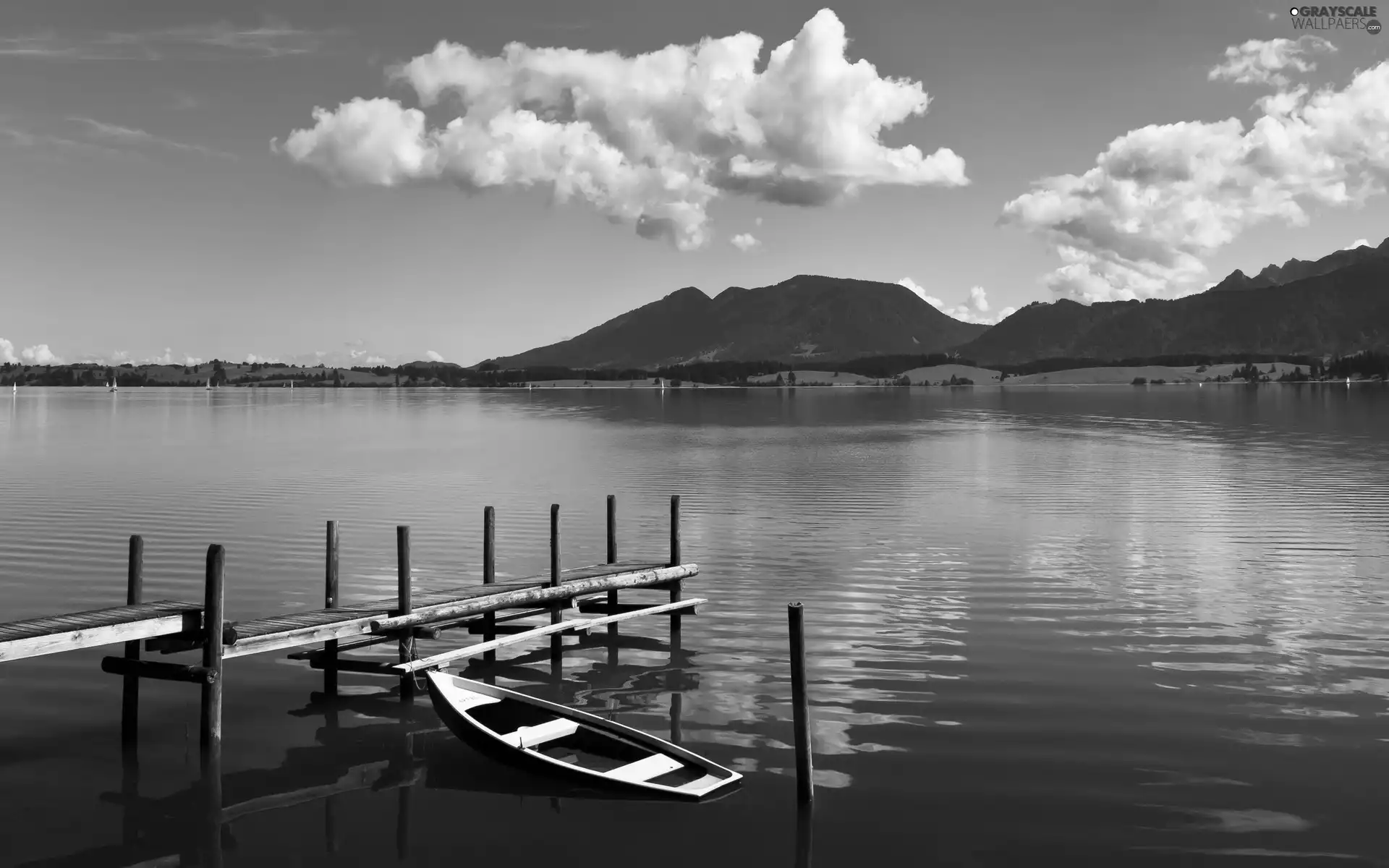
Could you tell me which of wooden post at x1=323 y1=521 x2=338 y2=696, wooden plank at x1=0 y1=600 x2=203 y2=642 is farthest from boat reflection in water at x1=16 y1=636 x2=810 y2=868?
wooden plank at x1=0 y1=600 x2=203 y2=642

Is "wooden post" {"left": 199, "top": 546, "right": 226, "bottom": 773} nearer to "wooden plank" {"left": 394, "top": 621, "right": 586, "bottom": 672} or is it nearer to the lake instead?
the lake

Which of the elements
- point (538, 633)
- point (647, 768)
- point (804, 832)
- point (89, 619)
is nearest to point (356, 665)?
point (538, 633)

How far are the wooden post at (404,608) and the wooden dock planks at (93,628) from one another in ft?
11.3

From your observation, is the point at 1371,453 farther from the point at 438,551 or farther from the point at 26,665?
the point at 26,665

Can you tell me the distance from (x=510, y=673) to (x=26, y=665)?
9037 millimetres

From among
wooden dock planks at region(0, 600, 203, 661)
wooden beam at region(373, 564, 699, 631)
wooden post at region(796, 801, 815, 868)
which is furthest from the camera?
wooden beam at region(373, 564, 699, 631)

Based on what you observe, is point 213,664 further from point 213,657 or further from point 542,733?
point 542,733

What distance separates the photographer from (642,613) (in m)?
22.3

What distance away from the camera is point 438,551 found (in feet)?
108

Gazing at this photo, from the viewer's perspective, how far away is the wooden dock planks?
14.4 meters

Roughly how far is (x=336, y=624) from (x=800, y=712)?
8.51 meters

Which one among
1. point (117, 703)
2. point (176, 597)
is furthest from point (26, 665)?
point (176, 597)

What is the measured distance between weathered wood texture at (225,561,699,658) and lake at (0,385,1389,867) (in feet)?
4.39

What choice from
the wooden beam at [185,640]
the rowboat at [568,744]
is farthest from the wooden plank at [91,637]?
the rowboat at [568,744]
